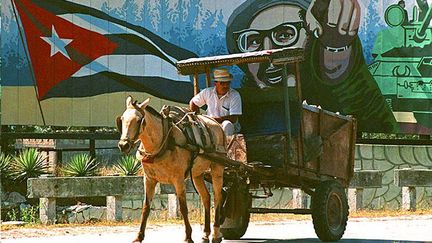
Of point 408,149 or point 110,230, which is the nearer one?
point 110,230

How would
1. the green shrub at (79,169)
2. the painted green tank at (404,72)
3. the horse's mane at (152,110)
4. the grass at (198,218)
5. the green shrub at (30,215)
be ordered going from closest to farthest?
the horse's mane at (152,110) → the grass at (198,218) → the green shrub at (30,215) → the green shrub at (79,169) → the painted green tank at (404,72)

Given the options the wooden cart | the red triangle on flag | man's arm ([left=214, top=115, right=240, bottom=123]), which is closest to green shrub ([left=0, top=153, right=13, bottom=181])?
the red triangle on flag

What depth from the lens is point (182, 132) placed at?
47.1ft

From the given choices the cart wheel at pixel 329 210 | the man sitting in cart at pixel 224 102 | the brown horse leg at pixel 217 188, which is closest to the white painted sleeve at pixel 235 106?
the man sitting in cart at pixel 224 102

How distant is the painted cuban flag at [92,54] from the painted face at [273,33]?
1.82 metres

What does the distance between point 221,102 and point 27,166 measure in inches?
357

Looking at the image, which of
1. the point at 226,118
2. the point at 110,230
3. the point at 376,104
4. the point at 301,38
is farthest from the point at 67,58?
the point at 226,118

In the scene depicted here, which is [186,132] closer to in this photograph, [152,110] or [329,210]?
[152,110]

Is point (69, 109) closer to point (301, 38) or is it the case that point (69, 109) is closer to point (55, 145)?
point (55, 145)

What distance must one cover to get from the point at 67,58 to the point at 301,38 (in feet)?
21.6

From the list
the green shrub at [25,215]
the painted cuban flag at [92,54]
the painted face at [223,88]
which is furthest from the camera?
the painted cuban flag at [92,54]

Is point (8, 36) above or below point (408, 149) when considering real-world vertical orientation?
above

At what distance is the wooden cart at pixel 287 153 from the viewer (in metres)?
15.5

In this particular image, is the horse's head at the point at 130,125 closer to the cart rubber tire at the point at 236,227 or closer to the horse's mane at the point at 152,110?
the horse's mane at the point at 152,110
